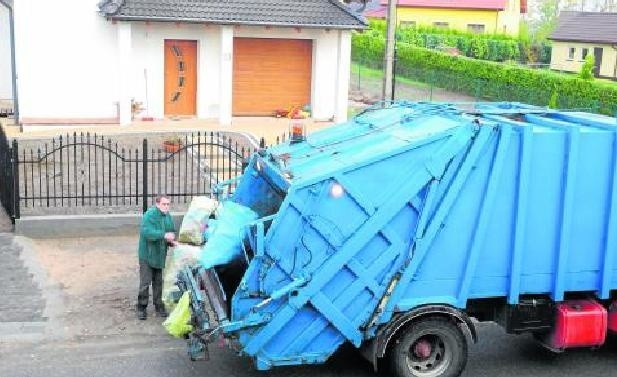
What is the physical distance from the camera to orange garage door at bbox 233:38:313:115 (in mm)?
22891

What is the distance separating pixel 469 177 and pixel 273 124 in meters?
15.0

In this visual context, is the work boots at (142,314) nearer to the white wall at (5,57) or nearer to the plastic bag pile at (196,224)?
the plastic bag pile at (196,224)

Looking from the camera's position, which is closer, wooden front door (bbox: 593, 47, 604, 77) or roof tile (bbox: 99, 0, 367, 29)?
roof tile (bbox: 99, 0, 367, 29)

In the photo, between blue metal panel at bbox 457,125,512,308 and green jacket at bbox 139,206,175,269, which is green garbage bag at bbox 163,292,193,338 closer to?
green jacket at bbox 139,206,175,269

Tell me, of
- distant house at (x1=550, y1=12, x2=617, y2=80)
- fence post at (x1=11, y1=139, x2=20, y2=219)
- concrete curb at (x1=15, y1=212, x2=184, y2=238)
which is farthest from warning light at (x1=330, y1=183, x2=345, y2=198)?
distant house at (x1=550, y1=12, x2=617, y2=80)

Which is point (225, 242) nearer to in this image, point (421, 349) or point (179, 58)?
point (421, 349)

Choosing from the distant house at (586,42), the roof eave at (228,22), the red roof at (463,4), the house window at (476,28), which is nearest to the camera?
the roof eave at (228,22)

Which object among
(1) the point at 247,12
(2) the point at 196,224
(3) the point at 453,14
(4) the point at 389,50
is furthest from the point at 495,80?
(3) the point at 453,14

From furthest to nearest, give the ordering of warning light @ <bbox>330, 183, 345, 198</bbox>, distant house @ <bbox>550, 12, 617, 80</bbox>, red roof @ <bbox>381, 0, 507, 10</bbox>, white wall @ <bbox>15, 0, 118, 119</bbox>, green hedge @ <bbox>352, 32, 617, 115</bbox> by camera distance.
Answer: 1. red roof @ <bbox>381, 0, 507, 10</bbox>
2. distant house @ <bbox>550, 12, 617, 80</bbox>
3. green hedge @ <bbox>352, 32, 617, 115</bbox>
4. white wall @ <bbox>15, 0, 118, 119</bbox>
5. warning light @ <bbox>330, 183, 345, 198</bbox>

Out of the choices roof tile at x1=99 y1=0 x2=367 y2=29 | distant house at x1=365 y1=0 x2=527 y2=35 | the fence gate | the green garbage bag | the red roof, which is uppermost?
the red roof

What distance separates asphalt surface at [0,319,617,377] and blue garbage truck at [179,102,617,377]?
0.47m

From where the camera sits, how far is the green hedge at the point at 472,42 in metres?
47.2

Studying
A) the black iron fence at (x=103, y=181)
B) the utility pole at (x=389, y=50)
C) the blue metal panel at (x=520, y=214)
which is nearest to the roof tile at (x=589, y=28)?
the utility pole at (x=389, y=50)

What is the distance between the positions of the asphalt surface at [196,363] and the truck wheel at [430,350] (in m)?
0.41
